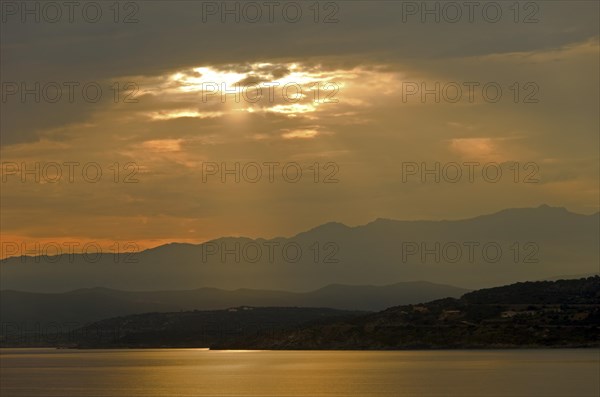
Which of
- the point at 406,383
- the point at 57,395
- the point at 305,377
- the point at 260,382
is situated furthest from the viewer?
the point at 305,377

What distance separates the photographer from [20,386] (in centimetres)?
17825

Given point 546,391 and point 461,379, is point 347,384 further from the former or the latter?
point 546,391

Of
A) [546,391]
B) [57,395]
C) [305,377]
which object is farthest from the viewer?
[305,377]

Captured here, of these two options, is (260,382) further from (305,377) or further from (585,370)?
(585,370)

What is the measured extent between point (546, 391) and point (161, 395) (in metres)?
56.5

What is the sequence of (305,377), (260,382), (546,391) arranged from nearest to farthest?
(546,391) → (260,382) → (305,377)

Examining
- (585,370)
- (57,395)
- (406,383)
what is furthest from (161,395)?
(585,370)

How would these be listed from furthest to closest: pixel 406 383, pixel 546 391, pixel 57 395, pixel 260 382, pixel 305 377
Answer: pixel 305 377 < pixel 260 382 < pixel 406 383 < pixel 57 395 < pixel 546 391

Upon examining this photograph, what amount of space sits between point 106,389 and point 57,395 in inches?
699

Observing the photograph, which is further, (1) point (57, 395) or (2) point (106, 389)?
(2) point (106, 389)

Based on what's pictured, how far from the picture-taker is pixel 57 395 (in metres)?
154

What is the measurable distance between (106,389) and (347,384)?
39.6m

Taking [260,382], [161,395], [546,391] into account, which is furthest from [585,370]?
[161,395]

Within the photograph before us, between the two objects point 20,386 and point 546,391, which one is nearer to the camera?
point 546,391
